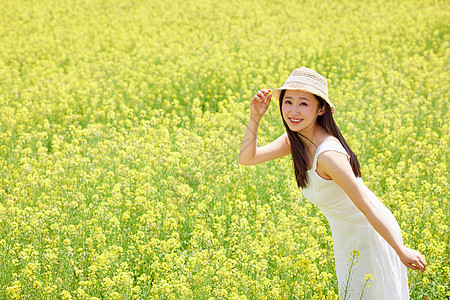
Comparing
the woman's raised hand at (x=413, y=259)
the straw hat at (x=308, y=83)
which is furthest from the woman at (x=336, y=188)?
the woman's raised hand at (x=413, y=259)

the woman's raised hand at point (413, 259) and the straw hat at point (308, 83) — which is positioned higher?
the straw hat at point (308, 83)

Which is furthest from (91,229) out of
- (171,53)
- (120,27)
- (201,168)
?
(120,27)

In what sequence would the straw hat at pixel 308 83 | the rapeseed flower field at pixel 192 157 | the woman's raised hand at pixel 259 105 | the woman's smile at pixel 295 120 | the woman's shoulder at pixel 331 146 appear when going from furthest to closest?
the rapeseed flower field at pixel 192 157, the woman's raised hand at pixel 259 105, the woman's smile at pixel 295 120, the straw hat at pixel 308 83, the woman's shoulder at pixel 331 146

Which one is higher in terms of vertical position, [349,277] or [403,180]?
[403,180]

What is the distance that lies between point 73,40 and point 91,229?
9280 millimetres

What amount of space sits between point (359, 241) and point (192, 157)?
3.20 metres

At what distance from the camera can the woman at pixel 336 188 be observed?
2.86 meters

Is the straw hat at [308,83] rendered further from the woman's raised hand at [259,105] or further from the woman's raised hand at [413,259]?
the woman's raised hand at [413,259]

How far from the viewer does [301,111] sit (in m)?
3.02

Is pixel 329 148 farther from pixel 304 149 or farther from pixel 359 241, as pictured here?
pixel 359 241

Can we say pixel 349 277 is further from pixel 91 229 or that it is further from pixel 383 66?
pixel 383 66

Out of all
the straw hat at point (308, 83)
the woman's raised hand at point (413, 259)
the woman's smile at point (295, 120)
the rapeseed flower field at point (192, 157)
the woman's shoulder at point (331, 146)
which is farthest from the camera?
the rapeseed flower field at point (192, 157)

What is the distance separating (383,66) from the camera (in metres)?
10.0

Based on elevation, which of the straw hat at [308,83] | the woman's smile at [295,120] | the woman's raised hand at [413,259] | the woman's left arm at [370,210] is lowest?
the woman's raised hand at [413,259]
